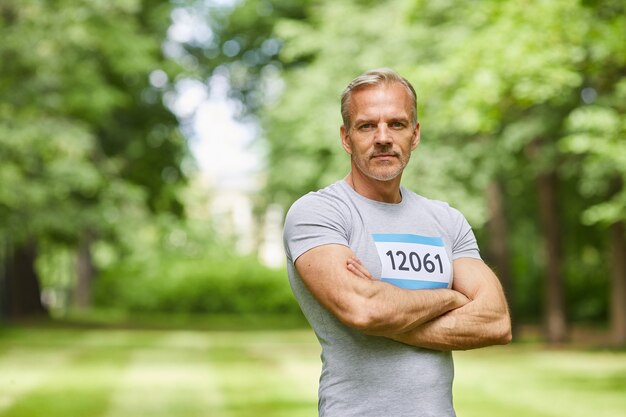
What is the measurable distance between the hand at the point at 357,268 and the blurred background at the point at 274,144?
30.7ft

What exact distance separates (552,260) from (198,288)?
19217 millimetres

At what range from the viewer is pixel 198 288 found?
43812 mm

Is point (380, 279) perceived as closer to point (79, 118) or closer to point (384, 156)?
point (384, 156)

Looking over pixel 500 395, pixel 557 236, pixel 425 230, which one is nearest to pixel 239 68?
Answer: pixel 557 236

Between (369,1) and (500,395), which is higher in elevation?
(369,1)

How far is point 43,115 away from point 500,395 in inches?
598

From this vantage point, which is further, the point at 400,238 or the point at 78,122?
the point at 78,122

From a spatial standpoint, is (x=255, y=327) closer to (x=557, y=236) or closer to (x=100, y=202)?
(x=100, y=202)

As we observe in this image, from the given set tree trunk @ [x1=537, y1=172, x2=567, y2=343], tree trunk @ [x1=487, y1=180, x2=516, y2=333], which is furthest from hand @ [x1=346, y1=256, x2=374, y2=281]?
tree trunk @ [x1=487, y1=180, x2=516, y2=333]

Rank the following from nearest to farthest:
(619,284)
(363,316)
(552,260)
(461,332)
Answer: (363,316) < (461,332) < (619,284) < (552,260)

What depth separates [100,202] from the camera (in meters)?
31.1

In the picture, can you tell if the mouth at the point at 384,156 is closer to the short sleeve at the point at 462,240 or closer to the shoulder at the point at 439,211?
the shoulder at the point at 439,211

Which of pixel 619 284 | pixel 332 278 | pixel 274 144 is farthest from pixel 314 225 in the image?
pixel 274 144

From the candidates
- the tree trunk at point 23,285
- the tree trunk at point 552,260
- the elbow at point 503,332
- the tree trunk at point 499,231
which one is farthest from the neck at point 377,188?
the tree trunk at point 23,285
